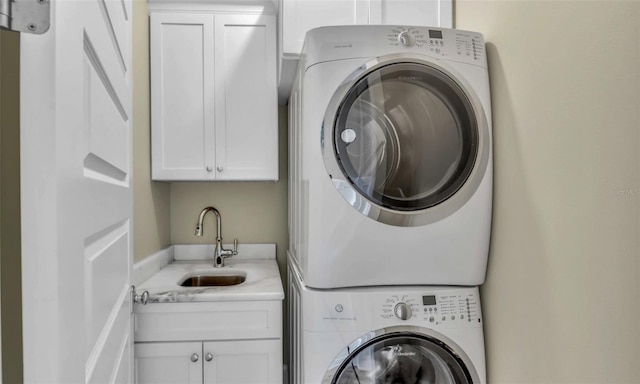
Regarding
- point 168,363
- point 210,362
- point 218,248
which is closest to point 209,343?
point 210,362

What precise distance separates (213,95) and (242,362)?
1.32m

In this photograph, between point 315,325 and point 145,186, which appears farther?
point 145,186

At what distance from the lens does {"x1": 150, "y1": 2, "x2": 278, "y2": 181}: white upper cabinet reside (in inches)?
87.6

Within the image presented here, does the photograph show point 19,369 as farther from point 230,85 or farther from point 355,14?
point 230,85

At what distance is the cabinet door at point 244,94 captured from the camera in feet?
7.41

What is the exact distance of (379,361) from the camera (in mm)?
1532

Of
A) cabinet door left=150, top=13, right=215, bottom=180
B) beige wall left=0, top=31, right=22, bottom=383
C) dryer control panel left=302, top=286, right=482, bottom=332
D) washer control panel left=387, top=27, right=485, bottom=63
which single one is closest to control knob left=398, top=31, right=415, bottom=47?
washer control panel left=387, top=27, right=485, bottom=63

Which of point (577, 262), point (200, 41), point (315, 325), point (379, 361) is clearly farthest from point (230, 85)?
point (577, 262)

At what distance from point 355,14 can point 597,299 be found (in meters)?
1.39

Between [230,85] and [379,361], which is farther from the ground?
[230,85]

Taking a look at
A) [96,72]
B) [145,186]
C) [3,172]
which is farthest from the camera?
[145,186]

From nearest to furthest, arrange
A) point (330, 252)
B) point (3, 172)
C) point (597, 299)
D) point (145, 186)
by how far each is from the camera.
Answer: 1. point (3, 172)
2. point (597, 299)
3. point (330, 252)
4. point (145, 186)

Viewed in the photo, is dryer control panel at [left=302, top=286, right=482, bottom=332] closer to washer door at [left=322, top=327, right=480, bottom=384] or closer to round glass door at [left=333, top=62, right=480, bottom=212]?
washer door at [left=322, top=327, right=480, bottom=384]

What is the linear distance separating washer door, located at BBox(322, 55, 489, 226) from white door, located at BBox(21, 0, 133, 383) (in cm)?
74
